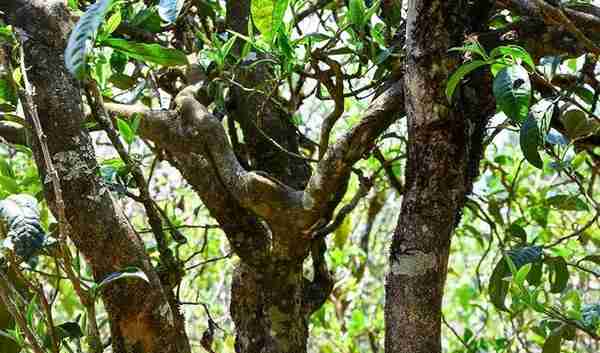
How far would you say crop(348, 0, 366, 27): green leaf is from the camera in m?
1.03

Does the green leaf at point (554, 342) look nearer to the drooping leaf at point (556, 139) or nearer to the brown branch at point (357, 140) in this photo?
the drooping leaf at point (556, 139)

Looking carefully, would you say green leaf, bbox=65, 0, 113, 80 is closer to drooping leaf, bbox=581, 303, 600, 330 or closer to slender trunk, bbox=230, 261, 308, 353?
slender trunk, bbox=230, 261, 308, 353

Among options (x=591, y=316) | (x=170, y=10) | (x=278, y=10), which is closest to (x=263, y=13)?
(x=278, y=10)

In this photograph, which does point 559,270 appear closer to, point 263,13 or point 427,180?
point 427,180

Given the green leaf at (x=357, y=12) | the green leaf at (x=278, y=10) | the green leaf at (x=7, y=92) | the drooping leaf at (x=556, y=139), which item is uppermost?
the green leaf at (x=357, y=12)

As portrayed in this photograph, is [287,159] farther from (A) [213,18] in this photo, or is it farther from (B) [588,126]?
(B) [588,126]

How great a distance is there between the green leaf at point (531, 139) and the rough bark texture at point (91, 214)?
470mm

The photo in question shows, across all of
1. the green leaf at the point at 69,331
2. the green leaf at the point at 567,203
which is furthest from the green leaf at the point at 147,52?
the green leaf at the point at 567,203

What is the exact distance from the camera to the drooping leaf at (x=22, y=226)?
2.71 feet

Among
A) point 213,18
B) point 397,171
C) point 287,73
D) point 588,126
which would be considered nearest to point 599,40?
point 588,126

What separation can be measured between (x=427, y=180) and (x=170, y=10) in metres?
0.37

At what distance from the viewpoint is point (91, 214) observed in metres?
0.91

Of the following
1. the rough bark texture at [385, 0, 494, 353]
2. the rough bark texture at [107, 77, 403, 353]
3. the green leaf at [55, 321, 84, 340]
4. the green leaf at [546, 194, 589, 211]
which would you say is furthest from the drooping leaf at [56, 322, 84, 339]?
the green leaf at [546, 194, 589, 211]

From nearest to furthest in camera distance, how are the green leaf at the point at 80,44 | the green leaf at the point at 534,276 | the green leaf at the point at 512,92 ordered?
the green leaf at the point at 80,44
the green leaf at the point at 512,92
the green leaf at the point at 534,276
